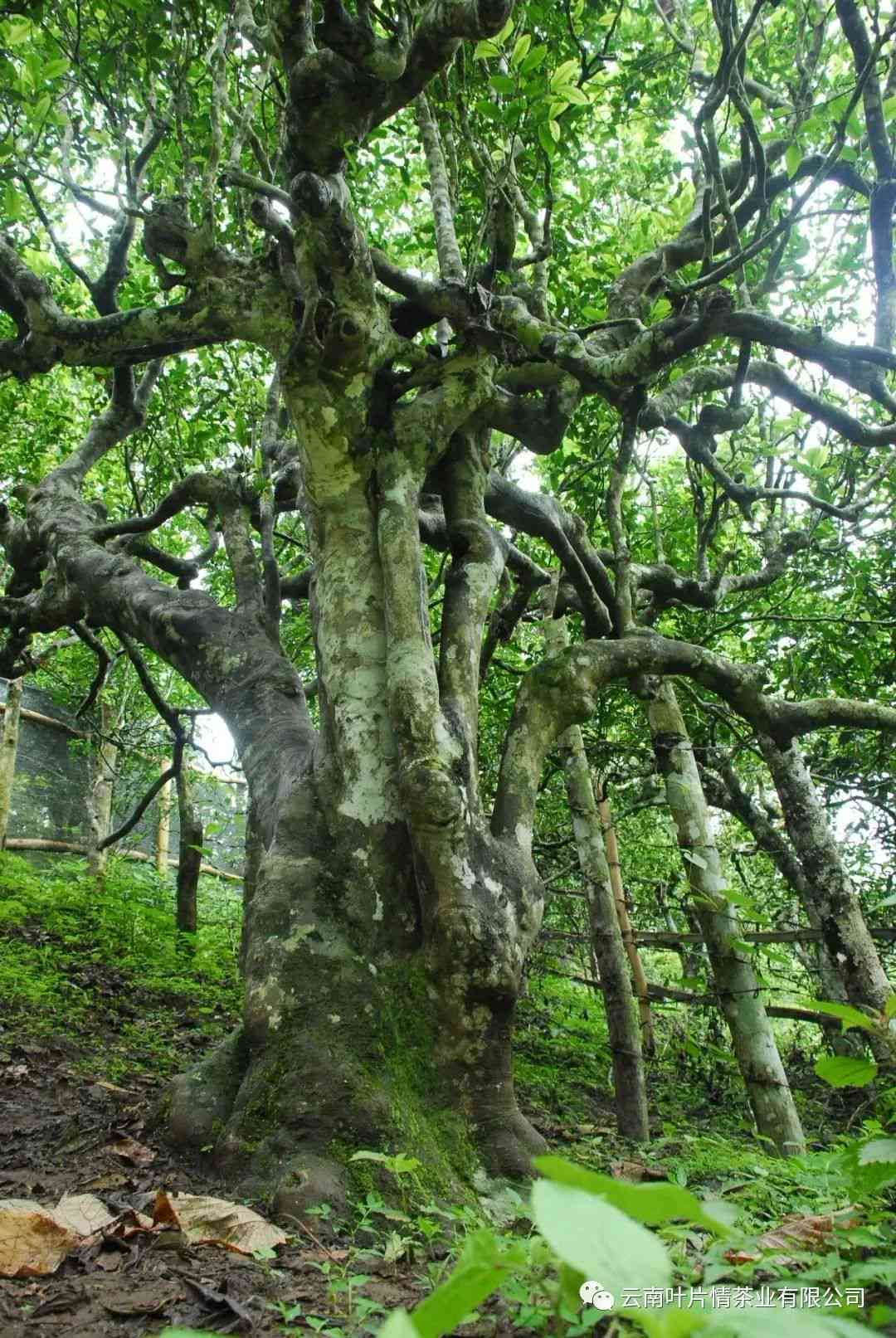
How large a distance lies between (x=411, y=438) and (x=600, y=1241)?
3.51 metres

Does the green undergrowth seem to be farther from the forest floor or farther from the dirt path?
the dirt path

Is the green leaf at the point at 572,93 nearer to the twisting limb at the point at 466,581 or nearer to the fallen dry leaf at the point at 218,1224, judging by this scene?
the twisting limb at the point at 466,581

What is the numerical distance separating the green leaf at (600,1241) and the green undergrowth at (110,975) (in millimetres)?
4018

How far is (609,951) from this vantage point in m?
4.81

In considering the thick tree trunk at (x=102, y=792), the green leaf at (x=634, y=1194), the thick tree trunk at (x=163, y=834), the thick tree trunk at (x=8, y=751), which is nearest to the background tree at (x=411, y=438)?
the green leaf at (x=634, y=1194)

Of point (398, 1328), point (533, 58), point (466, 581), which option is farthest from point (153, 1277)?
point (533, 58)

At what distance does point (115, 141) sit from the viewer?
572cm

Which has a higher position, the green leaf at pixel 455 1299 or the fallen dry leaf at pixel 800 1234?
the green leaf at pixel 455 1299

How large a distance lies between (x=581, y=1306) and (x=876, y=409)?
7.35m

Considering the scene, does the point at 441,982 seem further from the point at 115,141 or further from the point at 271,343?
the point at 115,141

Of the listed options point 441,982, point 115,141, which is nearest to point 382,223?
point 115,141

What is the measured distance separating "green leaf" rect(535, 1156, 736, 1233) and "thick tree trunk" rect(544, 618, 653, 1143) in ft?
14.1

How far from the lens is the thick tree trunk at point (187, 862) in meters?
7.00

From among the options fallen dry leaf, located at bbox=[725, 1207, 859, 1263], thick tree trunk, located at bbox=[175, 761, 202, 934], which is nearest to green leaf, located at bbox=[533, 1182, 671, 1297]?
fallen dry leaf, located at bbox=[725, 1207, 859, 1263]
